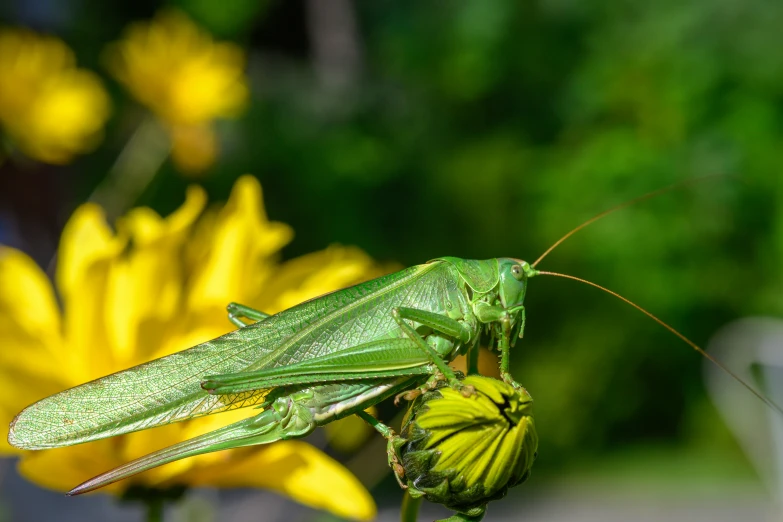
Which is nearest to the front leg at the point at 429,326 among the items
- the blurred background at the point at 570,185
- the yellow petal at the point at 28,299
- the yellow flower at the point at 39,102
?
the yellow petal at the point at 28,299

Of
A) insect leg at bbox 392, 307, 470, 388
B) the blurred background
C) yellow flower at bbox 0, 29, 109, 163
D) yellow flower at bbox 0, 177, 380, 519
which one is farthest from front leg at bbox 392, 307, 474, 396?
the blurred background

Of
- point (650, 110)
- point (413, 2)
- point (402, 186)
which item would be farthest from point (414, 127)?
point (650, 110)

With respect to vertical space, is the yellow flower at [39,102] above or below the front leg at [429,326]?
above

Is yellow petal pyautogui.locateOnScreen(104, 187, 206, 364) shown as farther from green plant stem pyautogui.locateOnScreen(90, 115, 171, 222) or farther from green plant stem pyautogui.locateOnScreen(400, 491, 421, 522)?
green plant stem pyautogui.locateOnScreen(90, 115, 171, 222)

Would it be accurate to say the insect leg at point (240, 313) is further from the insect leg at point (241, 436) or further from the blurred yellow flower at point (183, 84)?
the blurred yellow flower at point (183, 84)

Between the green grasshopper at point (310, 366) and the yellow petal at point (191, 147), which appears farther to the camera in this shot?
the yellow petal at point (191, 147)

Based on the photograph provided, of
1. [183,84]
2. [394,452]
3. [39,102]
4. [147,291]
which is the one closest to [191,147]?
[183,84]

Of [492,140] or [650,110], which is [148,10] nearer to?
[492,140]
